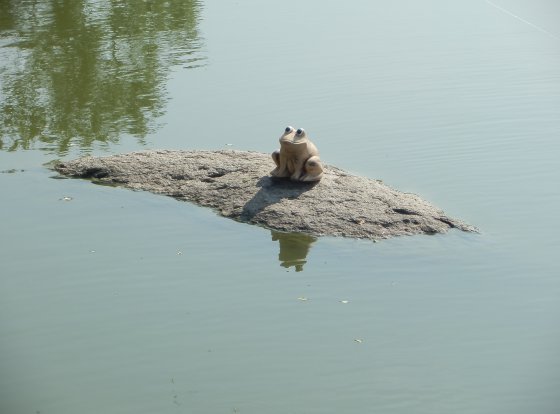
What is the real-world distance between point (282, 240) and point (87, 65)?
663 centimetres

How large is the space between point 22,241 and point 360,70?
21.1 ft

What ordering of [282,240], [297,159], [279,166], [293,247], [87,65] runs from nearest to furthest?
[293,247] < [282,240] < [297,159] < [279,166] < [87,65]

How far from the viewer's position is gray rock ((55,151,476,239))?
32.1 ft

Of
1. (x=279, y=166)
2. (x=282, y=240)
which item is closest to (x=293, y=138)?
(x=279, y=166)

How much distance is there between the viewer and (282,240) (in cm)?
976

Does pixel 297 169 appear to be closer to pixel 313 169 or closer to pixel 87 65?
pixel 313 169

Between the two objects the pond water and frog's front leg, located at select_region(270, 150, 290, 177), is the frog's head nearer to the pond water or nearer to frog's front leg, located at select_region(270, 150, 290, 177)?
frog's front leg, located at select_region(270, 150, 290, 177)

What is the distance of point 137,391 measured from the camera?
736 centimetres

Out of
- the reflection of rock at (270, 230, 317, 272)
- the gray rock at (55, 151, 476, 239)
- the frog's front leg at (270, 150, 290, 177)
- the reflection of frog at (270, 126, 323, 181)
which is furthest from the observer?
the frog's front leg at (270, 150, 290, 177)

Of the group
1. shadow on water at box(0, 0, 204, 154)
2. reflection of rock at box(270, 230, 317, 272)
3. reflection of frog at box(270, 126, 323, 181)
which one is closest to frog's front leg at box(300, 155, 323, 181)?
reflection of frog at box(270, 126, 323, 181)

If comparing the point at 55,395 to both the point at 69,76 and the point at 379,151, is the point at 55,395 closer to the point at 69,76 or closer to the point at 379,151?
the point at 379,151

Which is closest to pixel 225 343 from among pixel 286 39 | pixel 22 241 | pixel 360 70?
pixel 22 241

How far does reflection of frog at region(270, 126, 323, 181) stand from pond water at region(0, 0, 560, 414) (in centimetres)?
81

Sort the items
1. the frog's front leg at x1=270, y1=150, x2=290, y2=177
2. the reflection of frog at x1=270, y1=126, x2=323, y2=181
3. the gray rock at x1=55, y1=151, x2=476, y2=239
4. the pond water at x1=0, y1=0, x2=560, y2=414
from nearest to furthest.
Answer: the pond water at x1=0, y1=0, x2=560, y2=414 < the gray rock at x1=55, y1=151, x2=476, y2=239 < the reflection of frog at x1=270, y1=126, x2=323, y2=181 < the frog's front leg at x1=270, y1=150, x2=290, y2=177
